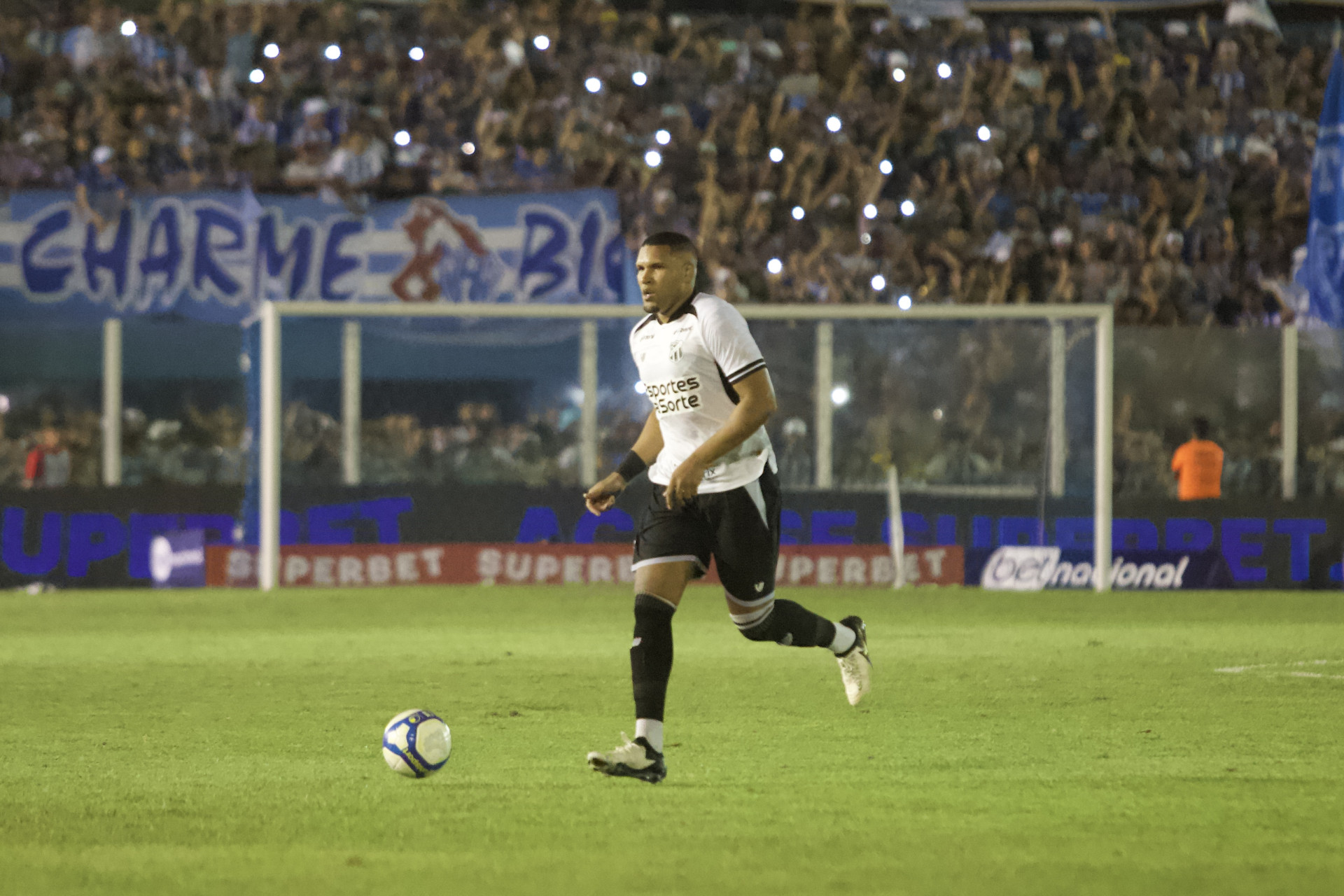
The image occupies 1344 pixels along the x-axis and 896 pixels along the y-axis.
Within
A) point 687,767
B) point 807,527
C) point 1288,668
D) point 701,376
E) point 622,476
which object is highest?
point 701,376

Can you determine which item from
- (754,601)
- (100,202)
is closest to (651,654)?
(754,601)

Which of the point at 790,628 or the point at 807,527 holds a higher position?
the point at 790,628

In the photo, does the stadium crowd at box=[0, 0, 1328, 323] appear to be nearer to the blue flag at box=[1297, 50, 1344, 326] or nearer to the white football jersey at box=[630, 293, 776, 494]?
the blue flag at box=[1297, 50, 1344, 326]

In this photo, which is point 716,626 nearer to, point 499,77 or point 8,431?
point 8,431

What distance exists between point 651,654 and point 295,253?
12857 mm

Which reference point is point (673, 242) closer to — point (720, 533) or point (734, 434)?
point (734, 434)

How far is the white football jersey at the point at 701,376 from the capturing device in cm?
625

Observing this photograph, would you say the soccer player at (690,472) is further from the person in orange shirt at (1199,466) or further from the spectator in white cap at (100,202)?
the spectator in white cap at (100,202)

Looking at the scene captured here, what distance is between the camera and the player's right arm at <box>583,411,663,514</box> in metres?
6.77

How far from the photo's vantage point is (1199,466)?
55.1ft

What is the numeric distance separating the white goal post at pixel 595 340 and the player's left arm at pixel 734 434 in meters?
10.4

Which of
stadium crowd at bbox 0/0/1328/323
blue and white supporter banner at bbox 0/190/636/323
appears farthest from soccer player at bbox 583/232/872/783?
stadium crowd at bbox 0/0/1328/323

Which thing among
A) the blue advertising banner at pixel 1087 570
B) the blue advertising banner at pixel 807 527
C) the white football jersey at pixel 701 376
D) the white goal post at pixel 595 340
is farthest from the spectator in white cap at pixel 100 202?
the white football jersey at pixel 701 376

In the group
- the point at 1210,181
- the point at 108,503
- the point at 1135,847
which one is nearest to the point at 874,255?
the point at 1210,181
